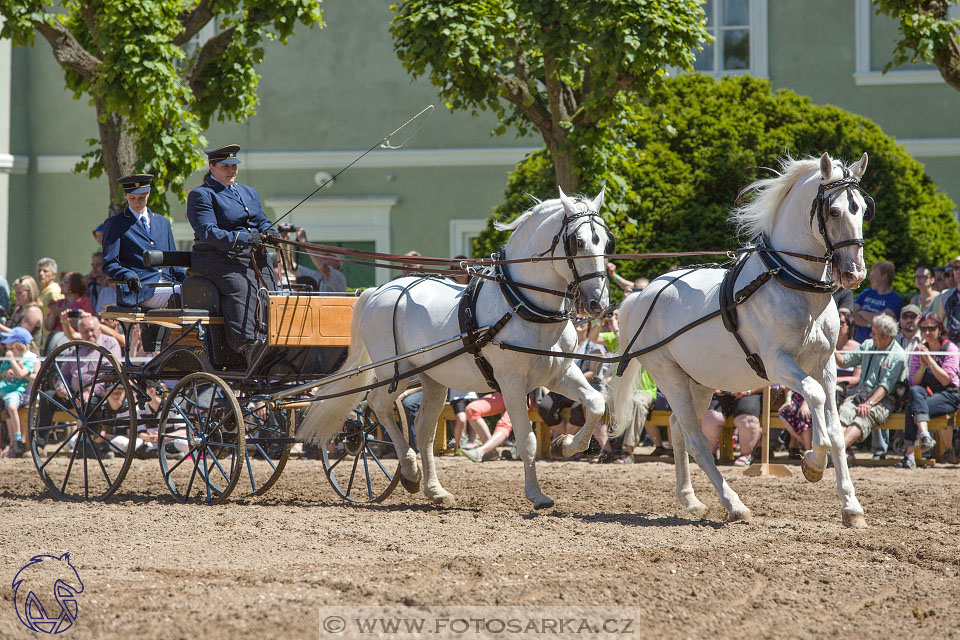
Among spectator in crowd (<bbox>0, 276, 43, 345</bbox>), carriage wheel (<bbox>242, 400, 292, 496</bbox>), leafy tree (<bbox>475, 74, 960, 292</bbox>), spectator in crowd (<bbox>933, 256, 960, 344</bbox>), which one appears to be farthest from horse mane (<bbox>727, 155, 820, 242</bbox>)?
spectator in crowd (<bbox>0, 276, 43, 345</bbox>)

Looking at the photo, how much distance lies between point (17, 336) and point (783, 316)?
8237 millimetres

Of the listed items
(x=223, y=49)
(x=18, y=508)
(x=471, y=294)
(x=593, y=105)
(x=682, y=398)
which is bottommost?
(x=18, y=508)

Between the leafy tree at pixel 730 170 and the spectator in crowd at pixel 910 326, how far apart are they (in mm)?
2569

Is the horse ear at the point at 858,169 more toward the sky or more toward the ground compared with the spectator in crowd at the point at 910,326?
more toward the sky

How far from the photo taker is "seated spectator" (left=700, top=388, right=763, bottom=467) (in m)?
9.87

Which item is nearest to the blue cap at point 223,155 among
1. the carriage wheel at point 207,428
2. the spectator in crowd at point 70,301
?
the carriage wheel at point 207,428

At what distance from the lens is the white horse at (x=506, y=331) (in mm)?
6688

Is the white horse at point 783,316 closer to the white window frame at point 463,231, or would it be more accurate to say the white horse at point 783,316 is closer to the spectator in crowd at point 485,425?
the spectator in crowd at point 485,425

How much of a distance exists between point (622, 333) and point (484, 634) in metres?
3.53

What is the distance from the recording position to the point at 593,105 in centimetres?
1077

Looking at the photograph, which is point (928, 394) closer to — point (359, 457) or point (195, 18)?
point (359, 457)

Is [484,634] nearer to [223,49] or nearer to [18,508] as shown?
[18,508]

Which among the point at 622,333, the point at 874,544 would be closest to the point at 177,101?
the point at 622,333

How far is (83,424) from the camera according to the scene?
8.09 meters
